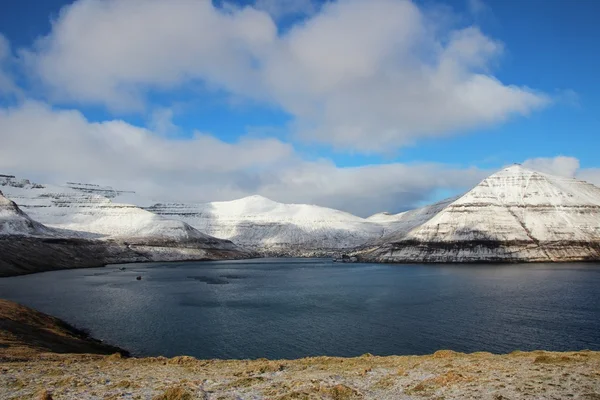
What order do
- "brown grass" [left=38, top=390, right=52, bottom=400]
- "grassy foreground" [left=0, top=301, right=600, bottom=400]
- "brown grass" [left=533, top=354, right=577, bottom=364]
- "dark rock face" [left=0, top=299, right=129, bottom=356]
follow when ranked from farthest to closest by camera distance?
"dark rock face" [left=0, top=299, right=129, bottom=356] < "brown grass" [left=533, top=354, right=577, bottom=364] < "grassy foreground" [left=0, top=301, right=600, bottom=400] < "brown grass" [left=38, top=390, right=52, bottom=400]

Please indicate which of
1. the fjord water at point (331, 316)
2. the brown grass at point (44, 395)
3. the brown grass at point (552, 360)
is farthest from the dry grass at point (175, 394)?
the fjord water at point (331, 316)

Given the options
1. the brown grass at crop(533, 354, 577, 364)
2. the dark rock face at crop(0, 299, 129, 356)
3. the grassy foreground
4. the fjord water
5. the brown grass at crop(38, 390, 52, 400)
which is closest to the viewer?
the brown grass at crop(38, 390, 52, 400)

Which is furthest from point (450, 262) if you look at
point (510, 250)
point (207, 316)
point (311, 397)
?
point (311, 397)

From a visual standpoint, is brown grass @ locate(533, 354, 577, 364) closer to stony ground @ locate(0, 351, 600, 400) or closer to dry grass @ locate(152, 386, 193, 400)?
stony ground @ locate(0, 351, 600, 400)

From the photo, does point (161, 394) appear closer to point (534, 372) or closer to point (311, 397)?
point (311, 397)

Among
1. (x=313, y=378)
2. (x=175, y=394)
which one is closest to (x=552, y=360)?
(x=313, y=378)

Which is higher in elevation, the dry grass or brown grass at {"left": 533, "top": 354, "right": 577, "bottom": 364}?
brown grass at {"left": 533, "top": 354, "right": 577, "bottom": 364}

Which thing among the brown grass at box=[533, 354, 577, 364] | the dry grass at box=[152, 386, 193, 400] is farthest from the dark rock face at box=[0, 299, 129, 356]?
the brown grass at box=[533, 354, 577, 364]
